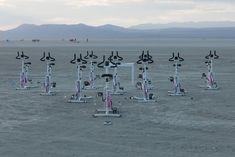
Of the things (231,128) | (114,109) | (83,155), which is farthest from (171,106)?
(83,155)

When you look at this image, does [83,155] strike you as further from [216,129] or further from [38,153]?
[216,129]

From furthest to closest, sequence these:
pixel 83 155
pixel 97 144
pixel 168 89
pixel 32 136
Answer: pixel 168 89 → pixel 32 136 → pixel 97 144 → pixel 83 155

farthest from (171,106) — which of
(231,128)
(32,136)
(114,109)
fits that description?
(32,136)

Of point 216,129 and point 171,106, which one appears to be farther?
point 171,106

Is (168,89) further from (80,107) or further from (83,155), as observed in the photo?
(83,155)

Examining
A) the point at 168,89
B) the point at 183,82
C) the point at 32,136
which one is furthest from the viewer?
the point at 183,82

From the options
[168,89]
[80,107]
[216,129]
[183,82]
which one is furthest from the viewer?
[183,82]

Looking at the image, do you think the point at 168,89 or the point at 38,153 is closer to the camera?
the point at 38,153

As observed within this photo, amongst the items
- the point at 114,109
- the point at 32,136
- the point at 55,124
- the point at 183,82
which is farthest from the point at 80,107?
the point at 183,82

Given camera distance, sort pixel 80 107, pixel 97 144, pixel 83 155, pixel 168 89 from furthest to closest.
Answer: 1. pixel 168 89
2. pixel 80 107
3. pixel 97 144
4. pixel 83 155
